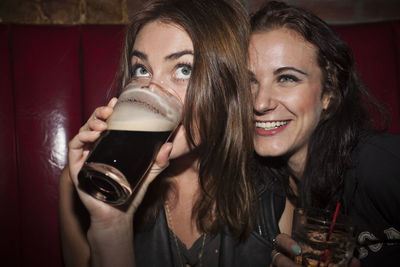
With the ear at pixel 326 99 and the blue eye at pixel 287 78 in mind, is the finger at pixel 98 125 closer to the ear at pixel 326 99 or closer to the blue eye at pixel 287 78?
Answer: the blue eye at pixel 287 78

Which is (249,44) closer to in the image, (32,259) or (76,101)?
(76,101)

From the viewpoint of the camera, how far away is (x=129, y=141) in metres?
0.72

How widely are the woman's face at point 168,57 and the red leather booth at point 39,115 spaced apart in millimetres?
695

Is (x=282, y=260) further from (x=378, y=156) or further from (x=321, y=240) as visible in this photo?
(x=378, y=156)

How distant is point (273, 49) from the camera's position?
4.27 ft

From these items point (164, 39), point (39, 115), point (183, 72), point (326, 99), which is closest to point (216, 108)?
point (183, 72)

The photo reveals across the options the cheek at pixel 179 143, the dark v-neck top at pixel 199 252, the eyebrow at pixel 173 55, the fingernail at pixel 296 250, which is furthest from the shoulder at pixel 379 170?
the eyebrow at pixel 173 55

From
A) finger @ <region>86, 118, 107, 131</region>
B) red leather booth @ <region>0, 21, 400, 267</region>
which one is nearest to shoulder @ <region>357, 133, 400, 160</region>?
finger @ <region>86, 118, 107, 131</region>

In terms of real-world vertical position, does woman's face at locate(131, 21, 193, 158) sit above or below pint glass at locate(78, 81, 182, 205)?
above

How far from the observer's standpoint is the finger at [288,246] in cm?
87

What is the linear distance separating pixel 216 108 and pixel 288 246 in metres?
0.61

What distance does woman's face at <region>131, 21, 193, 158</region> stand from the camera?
3.50 ft

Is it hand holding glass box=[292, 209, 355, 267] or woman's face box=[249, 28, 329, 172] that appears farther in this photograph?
woman's face box=[249, 28, 329, 172]

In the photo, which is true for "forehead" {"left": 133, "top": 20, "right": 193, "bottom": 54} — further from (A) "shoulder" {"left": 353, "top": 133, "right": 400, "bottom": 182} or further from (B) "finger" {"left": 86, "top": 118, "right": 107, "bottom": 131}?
(A) "shoulder" {"left": 353, "top": 133, "right": 400, "bottom": 182}
